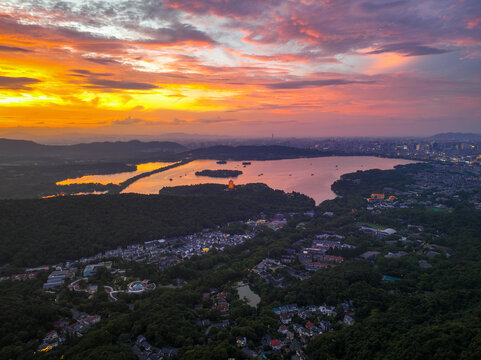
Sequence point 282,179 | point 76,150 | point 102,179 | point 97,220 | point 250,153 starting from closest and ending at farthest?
point 97,220 < point 282,179 < point 102,179 < point 250,153 < point 76,150

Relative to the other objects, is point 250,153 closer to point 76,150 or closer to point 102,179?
point 102,179

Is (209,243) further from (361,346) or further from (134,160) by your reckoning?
(134,160)

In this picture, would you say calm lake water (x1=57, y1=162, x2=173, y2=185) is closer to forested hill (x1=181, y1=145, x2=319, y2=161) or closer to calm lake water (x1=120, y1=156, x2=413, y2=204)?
calm lake water (x1=120, y1=156, x2=413, y2=204)

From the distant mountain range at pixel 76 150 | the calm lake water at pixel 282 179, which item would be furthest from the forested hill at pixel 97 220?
the distant mountain range at pixel 76 150

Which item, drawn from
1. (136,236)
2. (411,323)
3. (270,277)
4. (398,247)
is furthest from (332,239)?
(136,236)

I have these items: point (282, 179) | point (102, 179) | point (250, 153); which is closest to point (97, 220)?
point (102, 179)

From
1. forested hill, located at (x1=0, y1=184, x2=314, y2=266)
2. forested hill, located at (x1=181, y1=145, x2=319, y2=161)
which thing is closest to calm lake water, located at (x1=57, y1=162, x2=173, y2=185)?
forested hill, located at (x1=0, y1=184, x2=314, y2=266)

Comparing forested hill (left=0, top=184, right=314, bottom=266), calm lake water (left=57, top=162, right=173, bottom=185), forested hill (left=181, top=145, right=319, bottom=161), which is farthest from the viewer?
forested hill (left=181, top=145, right=319, bottom=161)
